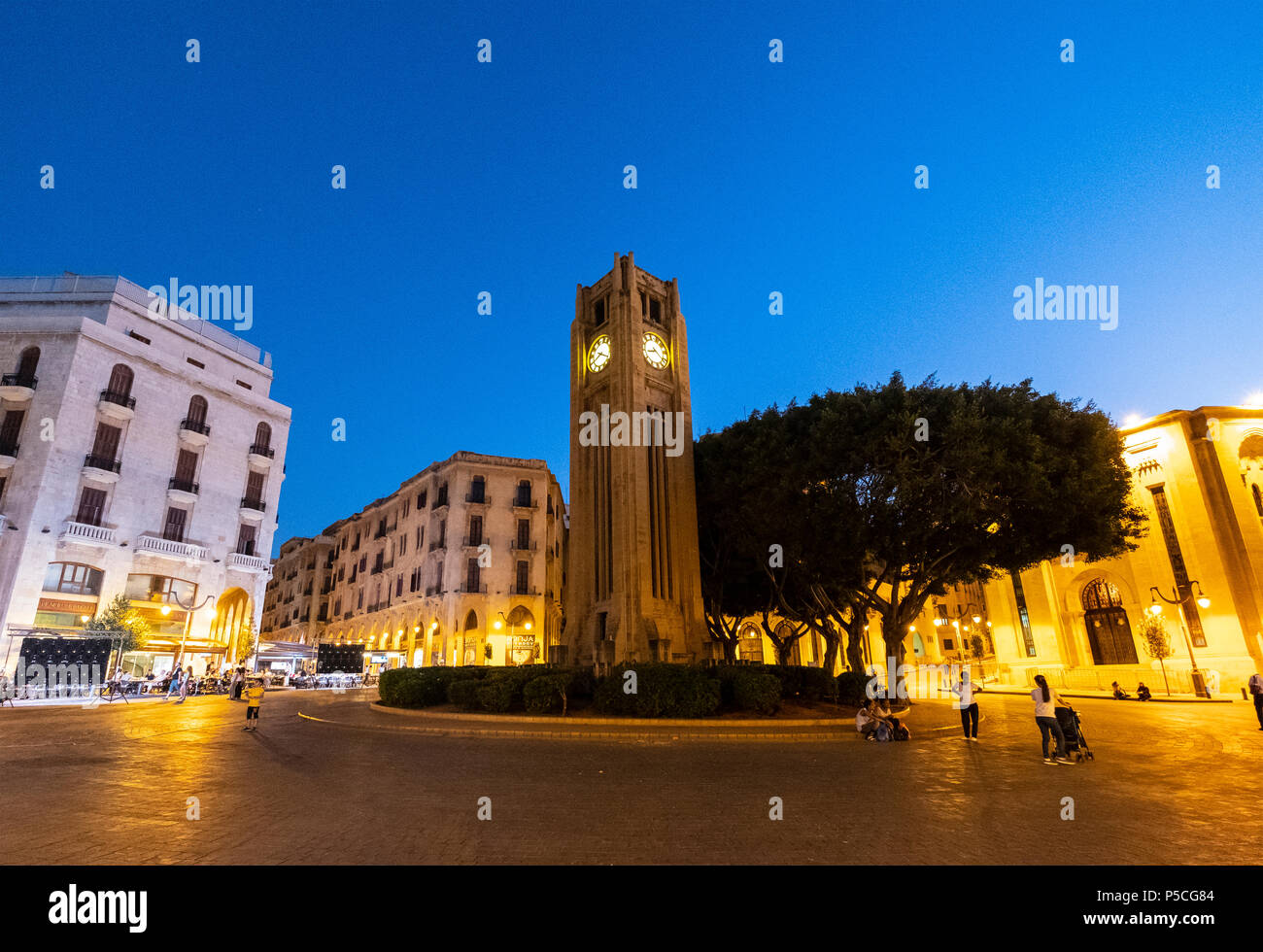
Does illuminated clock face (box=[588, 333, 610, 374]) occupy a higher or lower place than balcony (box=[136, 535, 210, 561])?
higher

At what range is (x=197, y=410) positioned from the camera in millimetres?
36719

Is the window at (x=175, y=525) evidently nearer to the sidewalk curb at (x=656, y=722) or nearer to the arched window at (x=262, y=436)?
the arched window at (x=262, y=436)

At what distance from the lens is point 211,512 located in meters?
35.7

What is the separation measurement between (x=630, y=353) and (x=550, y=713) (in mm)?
15040

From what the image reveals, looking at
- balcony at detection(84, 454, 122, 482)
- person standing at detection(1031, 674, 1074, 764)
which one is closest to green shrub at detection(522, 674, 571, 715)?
person standing at detection(1031, 674, 1074, 764)

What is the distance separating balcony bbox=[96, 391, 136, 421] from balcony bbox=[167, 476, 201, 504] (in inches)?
158

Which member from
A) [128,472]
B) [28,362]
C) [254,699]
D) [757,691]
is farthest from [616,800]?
[28,362]

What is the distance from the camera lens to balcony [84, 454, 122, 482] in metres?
30.7

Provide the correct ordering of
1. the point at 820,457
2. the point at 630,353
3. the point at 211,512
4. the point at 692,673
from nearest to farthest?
the point at 692,673
the point at 820,457
the point at 630,353
the point at 211,512

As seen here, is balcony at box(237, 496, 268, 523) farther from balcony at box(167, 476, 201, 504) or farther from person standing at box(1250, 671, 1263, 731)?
person standing at box(1250, 671, 1263, 731)

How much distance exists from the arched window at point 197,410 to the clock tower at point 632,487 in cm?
2400

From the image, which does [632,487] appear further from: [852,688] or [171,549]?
[171,549]
